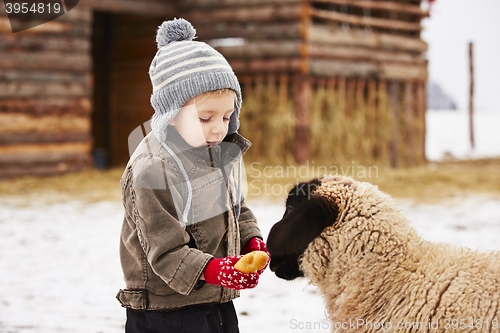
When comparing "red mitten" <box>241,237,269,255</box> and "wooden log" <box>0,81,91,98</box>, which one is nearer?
"red mitten" <box>241,237,269,255</box>

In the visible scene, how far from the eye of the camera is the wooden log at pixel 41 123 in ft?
28.9

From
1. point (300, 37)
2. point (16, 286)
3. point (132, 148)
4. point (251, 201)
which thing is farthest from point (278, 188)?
point (132, 148)

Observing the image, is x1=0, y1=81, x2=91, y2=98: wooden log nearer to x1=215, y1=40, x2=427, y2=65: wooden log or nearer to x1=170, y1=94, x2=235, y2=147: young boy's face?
x1=215, y1=40, x2=427, y2=65: wooden log

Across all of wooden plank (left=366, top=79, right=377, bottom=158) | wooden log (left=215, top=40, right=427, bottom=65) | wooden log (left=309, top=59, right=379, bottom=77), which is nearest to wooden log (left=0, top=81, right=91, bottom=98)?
wooden log (left=215, top=40, right=427, bottom=65)

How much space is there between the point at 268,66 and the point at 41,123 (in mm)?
4040

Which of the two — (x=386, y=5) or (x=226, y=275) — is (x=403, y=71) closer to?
(x=386, y=5)

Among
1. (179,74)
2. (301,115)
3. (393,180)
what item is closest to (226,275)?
(179,74)

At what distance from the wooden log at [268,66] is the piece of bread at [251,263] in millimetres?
7605

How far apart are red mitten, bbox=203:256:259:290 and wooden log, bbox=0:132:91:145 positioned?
7953 millimetres

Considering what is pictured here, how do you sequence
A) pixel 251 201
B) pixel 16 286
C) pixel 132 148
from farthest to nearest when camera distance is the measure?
pixel 251 201, pixel 16 286, pixel 132 148

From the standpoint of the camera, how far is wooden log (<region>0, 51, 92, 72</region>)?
8.88 metres

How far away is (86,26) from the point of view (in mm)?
9656

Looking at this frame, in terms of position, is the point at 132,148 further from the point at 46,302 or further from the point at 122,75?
the point at 122,75

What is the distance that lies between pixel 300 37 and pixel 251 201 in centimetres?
341
